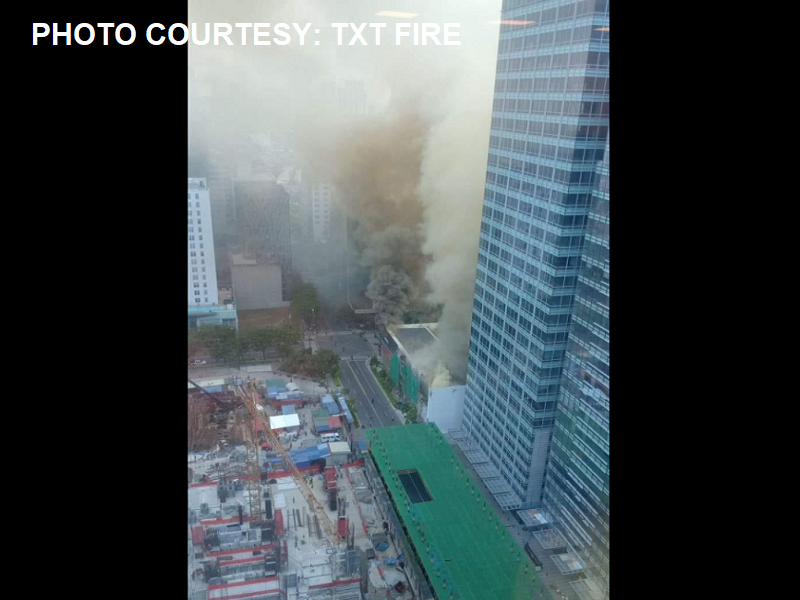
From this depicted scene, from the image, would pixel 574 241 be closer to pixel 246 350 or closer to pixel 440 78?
pixel 440 78

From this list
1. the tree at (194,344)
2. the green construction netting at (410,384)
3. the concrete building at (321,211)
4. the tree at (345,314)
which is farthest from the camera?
the green construction netting at (410,384)

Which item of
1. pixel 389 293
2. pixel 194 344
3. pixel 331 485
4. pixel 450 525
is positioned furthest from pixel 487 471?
pixel 194 344

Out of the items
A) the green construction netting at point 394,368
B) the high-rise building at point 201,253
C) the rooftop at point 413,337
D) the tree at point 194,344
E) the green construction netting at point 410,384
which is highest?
the high-rise building at point 201,253

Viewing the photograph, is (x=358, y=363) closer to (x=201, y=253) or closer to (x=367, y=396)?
(x=367, y=396)

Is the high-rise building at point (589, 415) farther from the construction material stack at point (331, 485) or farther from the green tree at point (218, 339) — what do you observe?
the green tree at point (218, 339)

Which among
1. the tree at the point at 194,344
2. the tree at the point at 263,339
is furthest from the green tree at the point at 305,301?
the tree at the point at 194,344
